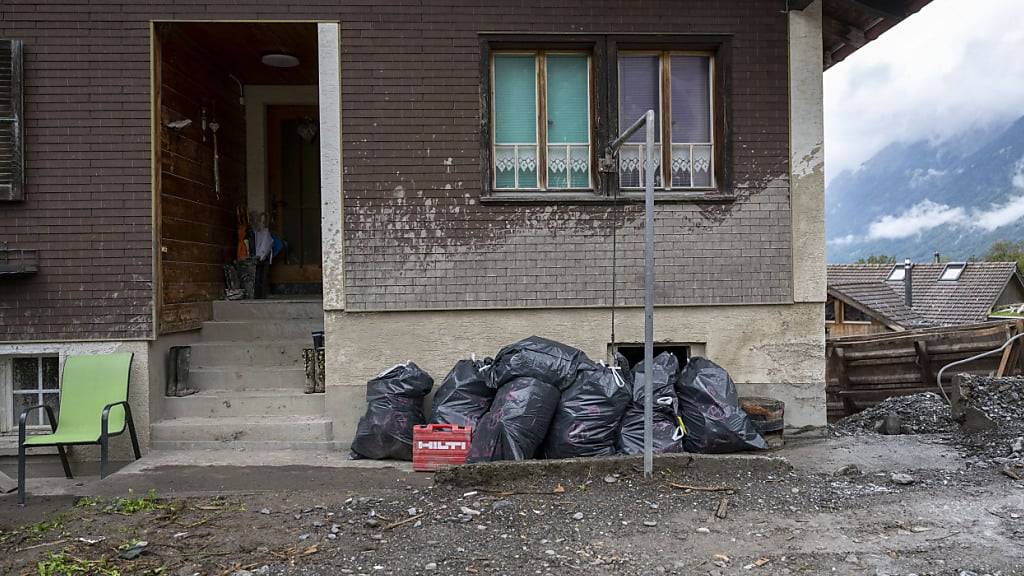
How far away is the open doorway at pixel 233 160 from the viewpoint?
665cm

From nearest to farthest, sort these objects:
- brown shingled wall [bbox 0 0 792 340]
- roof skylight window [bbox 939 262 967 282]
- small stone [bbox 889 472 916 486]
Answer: small stone [bbox 889 472 916 486]
brown shingled wall [bbox 0 0 792 340]
roof skylight window [bbox 939 262 967 282]

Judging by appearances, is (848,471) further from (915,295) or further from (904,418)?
(915,295)

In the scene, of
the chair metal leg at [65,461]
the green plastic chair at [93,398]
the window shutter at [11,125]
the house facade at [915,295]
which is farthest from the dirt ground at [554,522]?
the house facade at [915,295]

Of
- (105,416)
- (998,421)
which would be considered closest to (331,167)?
(105,416)

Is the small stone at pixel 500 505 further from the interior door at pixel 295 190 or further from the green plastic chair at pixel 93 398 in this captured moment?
the interior door at pixel 295 190

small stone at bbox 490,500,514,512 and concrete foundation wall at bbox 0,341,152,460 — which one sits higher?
concrete foundation wall at bbox 0,341,152,460

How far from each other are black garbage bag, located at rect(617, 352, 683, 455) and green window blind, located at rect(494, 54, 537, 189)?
2.15 m

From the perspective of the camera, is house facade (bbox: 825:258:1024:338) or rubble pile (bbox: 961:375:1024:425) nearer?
rubble pile (bbox: 961:375:1024:425)

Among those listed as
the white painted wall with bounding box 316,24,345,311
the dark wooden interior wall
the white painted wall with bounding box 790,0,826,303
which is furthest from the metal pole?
→ the dark wooden interior wall

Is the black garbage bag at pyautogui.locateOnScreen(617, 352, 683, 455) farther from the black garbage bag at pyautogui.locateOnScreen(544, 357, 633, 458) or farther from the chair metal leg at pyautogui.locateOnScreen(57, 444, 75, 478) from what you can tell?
the chair metal leg at pyautogui.locateOnScreen(57, 444, 75, 478)

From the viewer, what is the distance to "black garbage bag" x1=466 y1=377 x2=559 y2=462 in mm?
5309

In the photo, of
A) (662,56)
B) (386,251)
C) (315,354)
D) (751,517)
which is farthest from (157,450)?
(662,56)

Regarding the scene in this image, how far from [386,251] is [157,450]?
269cm

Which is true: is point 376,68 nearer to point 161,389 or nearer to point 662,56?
point 662,56
